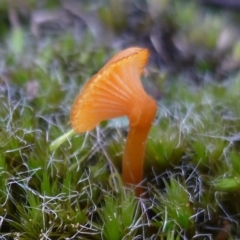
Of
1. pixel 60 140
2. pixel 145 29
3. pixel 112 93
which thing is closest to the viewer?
pixel 112 93

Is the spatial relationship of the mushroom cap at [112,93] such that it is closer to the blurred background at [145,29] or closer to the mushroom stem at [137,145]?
the mushroom stem at [137,145]

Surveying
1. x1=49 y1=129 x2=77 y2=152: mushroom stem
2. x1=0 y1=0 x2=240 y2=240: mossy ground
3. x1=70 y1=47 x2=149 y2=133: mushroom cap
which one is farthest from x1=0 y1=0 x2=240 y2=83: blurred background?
x1=70 y1=47 x2=149 y2=133: mushroom cap

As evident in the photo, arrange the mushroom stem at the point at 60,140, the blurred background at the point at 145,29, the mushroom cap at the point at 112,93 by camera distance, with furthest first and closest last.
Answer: the blurred background at the point at 145,29 → the mushroom stem at the point at 60,140 → the mushroom cap at the point at 112,93

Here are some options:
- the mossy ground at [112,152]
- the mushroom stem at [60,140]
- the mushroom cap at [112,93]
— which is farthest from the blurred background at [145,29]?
the mushroom cap at [112,93]

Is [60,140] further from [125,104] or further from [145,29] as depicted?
[145,29]

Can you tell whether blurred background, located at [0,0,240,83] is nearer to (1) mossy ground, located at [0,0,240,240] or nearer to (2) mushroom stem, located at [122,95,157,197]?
(1) mossy ground, located at [0,0,240,240]

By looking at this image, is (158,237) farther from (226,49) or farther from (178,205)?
(226,49)

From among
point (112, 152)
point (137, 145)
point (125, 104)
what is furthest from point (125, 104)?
point (112, 152)
